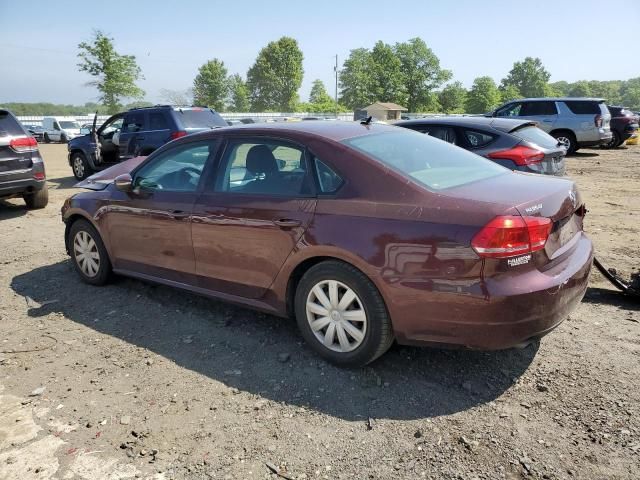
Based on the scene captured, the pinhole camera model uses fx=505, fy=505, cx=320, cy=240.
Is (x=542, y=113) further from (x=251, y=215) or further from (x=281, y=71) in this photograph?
(x=281, y=71)

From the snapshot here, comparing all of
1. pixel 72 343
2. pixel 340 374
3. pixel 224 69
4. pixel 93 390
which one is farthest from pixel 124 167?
pixel 224 69

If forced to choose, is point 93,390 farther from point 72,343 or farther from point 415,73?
point 415,73

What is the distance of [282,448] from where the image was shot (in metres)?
2.63

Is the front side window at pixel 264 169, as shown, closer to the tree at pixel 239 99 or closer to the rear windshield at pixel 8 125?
the rear windshield at pixel 8 125

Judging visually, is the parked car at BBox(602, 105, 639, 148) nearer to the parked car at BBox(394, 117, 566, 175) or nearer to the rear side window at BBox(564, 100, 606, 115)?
the rear side window at BBox(564, 100, 606, 115)

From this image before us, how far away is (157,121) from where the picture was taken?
11172mm

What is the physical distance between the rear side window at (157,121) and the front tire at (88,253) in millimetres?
6295

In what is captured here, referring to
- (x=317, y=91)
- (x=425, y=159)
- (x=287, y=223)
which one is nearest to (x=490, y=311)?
(x=425, y=159)

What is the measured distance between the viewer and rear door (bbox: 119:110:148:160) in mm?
11414

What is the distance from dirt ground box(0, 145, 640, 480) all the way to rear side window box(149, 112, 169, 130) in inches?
287

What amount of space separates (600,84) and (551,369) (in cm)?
22487

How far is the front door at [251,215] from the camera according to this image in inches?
135

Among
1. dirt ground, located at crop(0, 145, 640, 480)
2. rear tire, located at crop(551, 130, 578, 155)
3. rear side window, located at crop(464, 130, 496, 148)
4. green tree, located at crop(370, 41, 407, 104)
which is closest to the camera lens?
dirt ground, located at crop(0, 145, 640, 480)

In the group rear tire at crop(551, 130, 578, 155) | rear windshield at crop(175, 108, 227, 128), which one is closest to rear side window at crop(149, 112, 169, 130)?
rear windshield at crop(175, 108, 227, 128)
